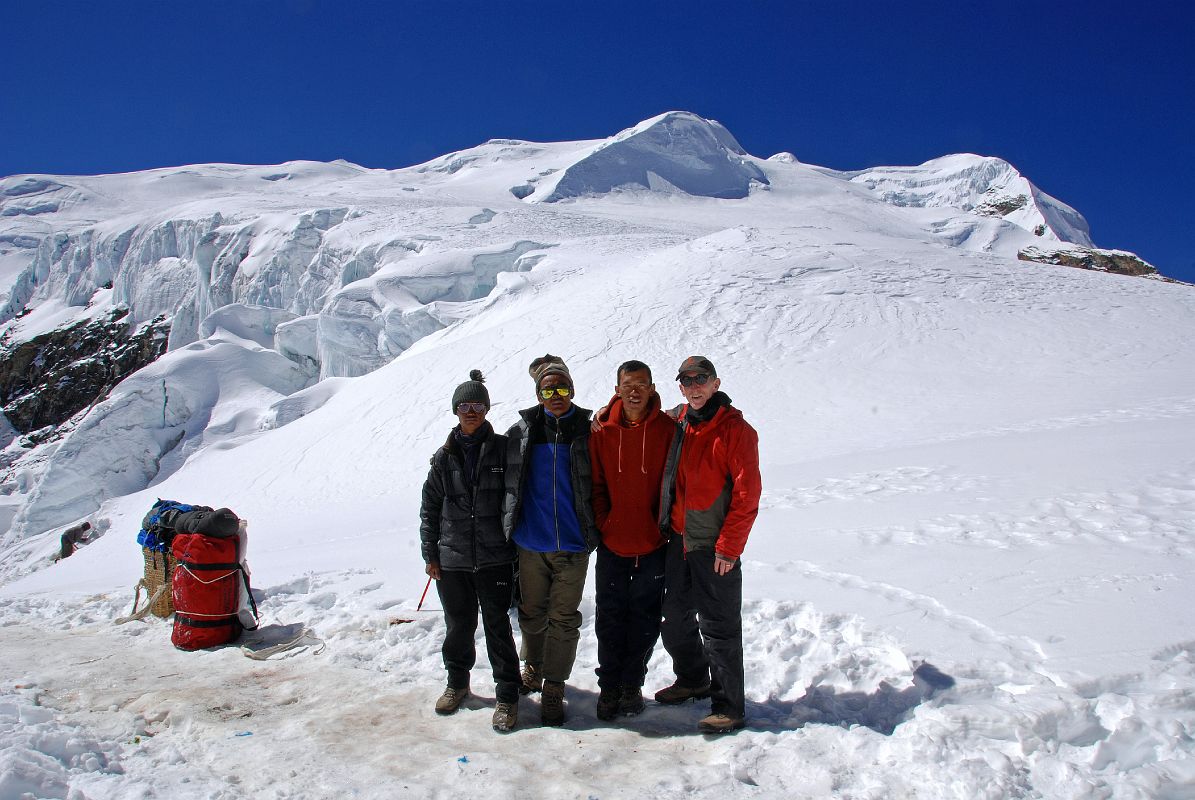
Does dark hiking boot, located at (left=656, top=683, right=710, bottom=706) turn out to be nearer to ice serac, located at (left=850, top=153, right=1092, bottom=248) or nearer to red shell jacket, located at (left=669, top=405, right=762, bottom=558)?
red shell jacket, located at (left=669, top=405, right=762, bottom=558)

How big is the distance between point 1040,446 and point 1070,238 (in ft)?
333

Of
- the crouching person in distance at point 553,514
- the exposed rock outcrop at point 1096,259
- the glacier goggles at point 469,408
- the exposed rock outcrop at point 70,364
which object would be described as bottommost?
the crouching person in distance at point 553,514

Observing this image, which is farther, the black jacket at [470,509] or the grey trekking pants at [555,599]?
the black jacket at [470,509]

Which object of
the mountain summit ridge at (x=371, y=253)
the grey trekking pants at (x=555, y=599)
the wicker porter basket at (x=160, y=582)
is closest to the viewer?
the grey trekking pants at (x=555, y=599)

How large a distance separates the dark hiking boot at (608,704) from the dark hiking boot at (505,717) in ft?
1.33

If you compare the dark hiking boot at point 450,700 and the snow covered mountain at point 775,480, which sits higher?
the snow covered mountain at point 775,480

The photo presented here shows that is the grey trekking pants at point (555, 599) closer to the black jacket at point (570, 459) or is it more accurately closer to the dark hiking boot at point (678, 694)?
the black jacket at point (570, 459)

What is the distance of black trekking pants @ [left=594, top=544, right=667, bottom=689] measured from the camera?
345cm

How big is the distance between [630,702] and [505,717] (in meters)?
0.61

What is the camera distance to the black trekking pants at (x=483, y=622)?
352 cm

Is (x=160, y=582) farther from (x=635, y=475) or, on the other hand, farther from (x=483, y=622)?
(x=635, y=475)

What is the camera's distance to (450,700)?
A: 3.59m

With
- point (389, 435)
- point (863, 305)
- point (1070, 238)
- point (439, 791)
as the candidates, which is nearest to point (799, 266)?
point (863, 305)

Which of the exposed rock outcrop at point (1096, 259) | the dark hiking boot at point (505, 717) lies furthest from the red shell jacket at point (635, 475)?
the exposed rock outcrop at point (1096, 259)
